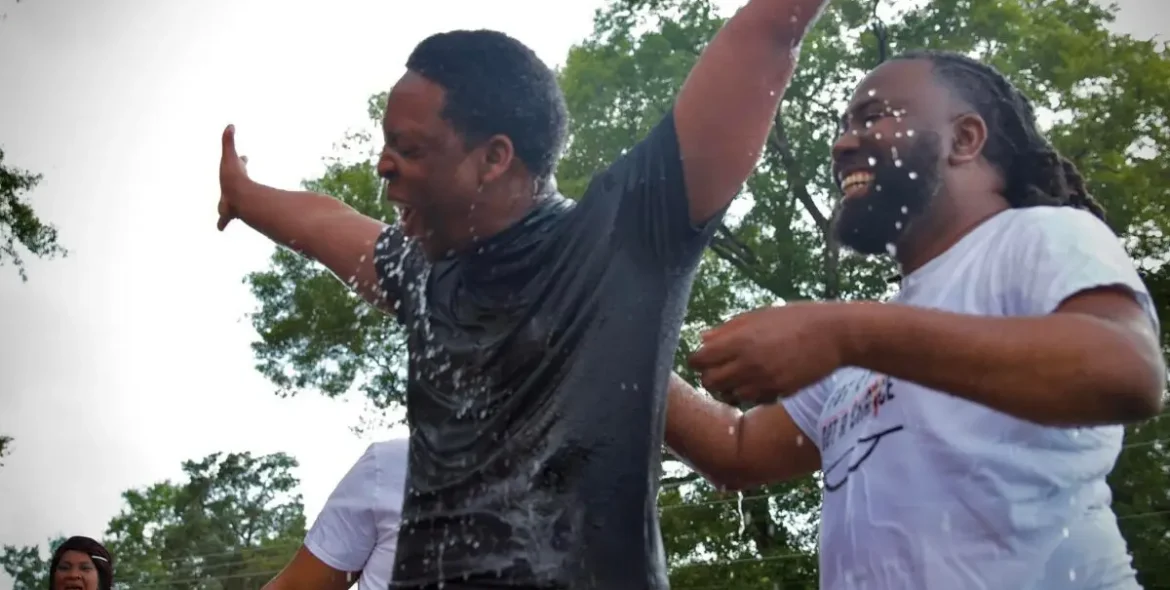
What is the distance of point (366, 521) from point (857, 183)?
1.83 metres

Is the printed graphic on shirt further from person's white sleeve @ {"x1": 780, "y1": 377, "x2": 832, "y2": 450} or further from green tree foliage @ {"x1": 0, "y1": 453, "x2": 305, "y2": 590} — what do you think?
green tree foliage @ {"x1": 0, "y1": 453, "x2": 305, "y2": 590}

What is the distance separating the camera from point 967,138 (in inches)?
95.3

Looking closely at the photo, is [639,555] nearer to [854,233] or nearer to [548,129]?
[548,129]

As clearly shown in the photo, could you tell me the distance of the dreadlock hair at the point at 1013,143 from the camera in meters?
2.42

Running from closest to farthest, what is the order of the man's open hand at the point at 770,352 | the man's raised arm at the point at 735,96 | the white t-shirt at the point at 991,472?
the man's open hand at the point at 770,352
the man's raised arm at the point at 735,96
the white t-shirt at the point at 991,472

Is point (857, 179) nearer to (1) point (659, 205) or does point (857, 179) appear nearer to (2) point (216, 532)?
(1) point (659, 205)

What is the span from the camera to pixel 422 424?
6.15 feet

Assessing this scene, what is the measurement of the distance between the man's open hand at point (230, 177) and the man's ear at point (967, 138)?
51.7 inches

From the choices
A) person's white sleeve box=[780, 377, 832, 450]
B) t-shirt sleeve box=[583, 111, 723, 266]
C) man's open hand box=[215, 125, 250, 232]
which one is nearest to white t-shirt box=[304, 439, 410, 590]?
man's open hand box=[215, 125, 250, 232]

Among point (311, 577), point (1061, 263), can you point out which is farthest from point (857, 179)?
point (311, 577)

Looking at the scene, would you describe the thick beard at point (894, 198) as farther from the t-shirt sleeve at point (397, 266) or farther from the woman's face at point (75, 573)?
the woman's face at point (75, 573)

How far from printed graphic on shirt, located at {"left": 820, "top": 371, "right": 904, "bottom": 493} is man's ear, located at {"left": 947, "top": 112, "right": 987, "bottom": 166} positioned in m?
0.42

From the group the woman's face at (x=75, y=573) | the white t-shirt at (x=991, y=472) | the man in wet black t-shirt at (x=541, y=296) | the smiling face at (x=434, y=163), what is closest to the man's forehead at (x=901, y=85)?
the white t-shirt at (x=991, y=472)

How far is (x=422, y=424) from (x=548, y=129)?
46cm
